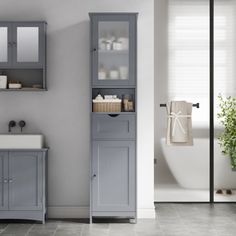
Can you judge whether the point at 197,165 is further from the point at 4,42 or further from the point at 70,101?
the point at 4,42

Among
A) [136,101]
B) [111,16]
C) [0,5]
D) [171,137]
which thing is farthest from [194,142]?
[0,5]

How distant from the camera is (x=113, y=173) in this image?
516 cm

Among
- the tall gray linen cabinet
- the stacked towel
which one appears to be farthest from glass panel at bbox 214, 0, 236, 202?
→ the tall gray linen cabinet

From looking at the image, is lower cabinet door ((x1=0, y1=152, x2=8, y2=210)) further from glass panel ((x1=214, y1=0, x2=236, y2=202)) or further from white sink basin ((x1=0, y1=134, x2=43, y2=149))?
glass panel ((x1=214, y1=0, x2=236, y2=202))

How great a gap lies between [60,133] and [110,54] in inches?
40.2

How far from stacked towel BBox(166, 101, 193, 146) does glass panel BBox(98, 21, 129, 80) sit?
101 centimetres

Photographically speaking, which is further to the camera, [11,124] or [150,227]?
[11,124]

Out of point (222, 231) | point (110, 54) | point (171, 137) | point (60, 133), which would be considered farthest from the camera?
point (171, 137)

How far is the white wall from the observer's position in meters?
5.47

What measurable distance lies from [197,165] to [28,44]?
2.51m

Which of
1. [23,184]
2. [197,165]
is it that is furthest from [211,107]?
[23,184]

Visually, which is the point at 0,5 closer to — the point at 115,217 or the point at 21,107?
the point at 21,107

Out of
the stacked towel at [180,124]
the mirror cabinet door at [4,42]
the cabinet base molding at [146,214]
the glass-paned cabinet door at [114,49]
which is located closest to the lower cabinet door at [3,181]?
the mirror cabinet door at [4,42]

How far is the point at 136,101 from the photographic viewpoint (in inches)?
203
